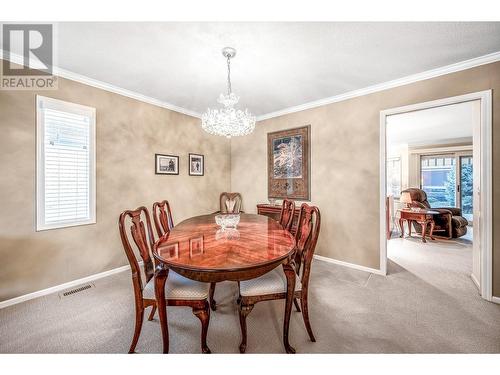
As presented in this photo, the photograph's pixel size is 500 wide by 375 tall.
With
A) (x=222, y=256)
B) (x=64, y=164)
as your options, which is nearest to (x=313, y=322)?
(x=222, y=256)

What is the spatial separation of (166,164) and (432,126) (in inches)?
226

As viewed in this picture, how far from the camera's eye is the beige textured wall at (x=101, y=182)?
212cm

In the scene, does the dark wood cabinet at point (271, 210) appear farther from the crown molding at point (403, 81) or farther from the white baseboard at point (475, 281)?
the white baseboard at point (475, 281)

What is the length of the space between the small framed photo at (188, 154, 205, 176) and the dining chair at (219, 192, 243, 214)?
67 cm

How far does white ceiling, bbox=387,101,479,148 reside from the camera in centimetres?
381

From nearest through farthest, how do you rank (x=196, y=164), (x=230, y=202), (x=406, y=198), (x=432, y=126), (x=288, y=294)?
(x=288, y=294)
(x=196, y=164)
(x=230, y=202)
(x=432, y=126)
(x=406, y=198)

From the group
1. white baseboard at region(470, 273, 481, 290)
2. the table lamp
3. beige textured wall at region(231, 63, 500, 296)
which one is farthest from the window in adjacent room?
beige textured wall at region(231, 63, 500, 296)

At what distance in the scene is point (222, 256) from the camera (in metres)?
1.38

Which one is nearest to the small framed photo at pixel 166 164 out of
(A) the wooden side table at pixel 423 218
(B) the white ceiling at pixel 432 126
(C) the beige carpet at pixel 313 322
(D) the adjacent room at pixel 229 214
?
(D) the adjacent room at pixel 229 214

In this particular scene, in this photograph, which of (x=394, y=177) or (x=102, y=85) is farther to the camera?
(x=394, y=177)

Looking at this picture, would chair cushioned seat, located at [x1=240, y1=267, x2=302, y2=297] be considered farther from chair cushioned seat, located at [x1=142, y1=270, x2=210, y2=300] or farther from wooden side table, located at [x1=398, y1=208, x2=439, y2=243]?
wooden side table, located at [x1=398, y1=208, x2=439, y2=243]

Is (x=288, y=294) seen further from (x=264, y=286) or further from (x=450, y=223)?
(x=450, y=223)

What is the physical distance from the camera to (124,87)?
2.86m

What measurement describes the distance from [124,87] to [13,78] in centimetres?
103
